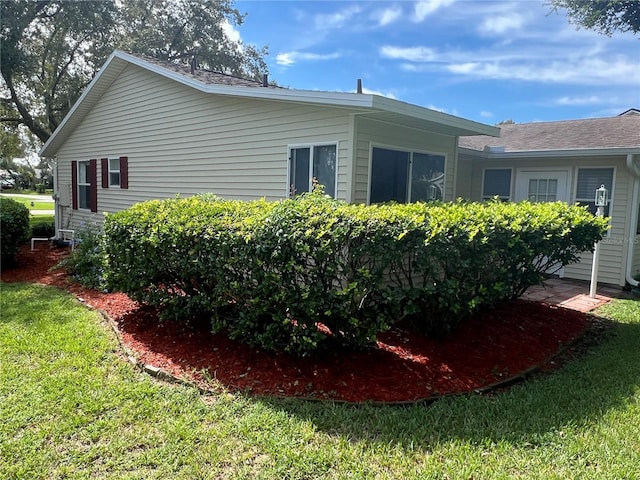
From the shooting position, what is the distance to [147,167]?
9594mm

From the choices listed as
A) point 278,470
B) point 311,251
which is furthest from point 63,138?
point 278,470

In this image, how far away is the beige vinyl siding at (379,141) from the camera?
5793 mm

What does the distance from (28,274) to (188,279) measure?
18.8 ft

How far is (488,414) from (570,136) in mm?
8348

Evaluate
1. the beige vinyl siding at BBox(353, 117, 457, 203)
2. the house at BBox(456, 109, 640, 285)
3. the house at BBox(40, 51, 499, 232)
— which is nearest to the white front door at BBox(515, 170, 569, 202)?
the house at BBox(456, 109, 640, 285)

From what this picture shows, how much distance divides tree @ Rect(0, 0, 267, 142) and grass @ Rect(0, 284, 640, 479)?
45.3ft

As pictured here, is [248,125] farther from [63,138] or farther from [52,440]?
[63,138]

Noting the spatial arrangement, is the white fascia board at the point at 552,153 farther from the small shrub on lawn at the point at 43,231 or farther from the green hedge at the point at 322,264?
the small shrub on lawn at the point at 43,231

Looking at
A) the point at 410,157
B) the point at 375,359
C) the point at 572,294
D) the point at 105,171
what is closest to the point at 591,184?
the point at 572,294

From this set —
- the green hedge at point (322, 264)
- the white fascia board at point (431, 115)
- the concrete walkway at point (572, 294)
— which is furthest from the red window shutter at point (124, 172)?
the concrete walkway at point (572, 294)

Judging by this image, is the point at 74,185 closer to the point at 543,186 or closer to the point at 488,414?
the point at 543,186

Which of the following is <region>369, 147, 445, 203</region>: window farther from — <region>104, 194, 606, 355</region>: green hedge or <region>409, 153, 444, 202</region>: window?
<region>104, 194, 606, 355</region>: green hedge

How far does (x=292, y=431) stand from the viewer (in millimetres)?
2988

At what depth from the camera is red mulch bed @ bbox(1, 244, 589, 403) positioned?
3680mm
